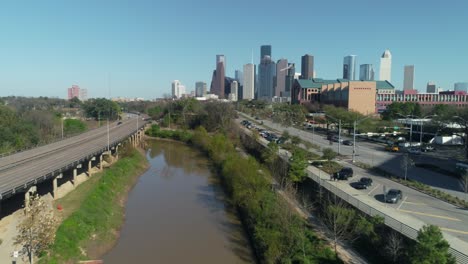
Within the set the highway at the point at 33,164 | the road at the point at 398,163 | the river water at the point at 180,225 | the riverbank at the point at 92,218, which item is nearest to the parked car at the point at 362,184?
the road at the point at 398,163

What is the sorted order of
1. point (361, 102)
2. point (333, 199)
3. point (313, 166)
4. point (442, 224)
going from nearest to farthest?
1. point (442, 224)
2. point (333, 199)
3. point (313, 166)
4. point (361, 102)

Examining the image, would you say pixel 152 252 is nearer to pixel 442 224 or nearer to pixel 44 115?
pixel 442 224

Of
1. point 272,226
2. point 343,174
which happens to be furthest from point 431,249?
point 343,174

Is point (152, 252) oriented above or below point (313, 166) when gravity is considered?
below

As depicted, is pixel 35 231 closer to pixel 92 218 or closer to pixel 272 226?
pixel 92 218

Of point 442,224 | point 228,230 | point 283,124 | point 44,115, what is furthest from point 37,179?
point 283,124

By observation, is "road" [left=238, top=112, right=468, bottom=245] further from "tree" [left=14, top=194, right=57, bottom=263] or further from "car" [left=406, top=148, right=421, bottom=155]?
"tree" [left=14, top=194, right=57, bottom=263]
